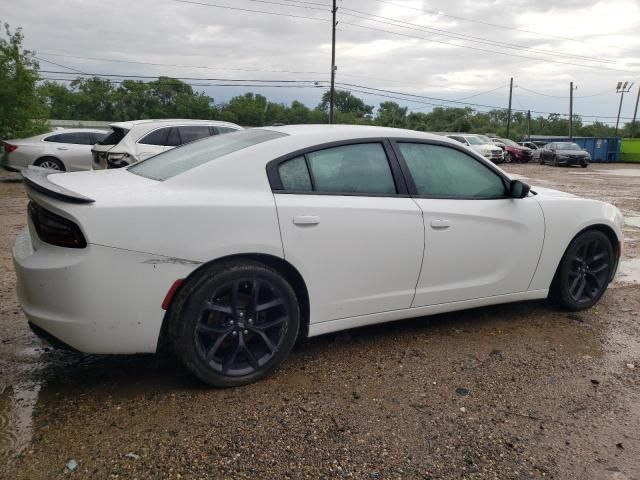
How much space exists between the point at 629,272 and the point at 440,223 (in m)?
3.59

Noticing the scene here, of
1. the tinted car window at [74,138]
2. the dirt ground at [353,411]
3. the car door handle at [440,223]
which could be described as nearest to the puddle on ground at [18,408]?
the dirt ground at [353,411]

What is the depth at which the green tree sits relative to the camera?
16172 mm

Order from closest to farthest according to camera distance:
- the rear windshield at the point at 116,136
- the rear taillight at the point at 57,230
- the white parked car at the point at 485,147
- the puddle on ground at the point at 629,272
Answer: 1. the rear taillight at the point at 57,230
2. the puddle on ground at the point at 629,272
3. the rear windshield at the point at 116,136
4. the white parked car at the point at 485,147

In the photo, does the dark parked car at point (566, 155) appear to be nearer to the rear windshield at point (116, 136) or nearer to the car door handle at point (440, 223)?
the rear windshield at point (116, 136)

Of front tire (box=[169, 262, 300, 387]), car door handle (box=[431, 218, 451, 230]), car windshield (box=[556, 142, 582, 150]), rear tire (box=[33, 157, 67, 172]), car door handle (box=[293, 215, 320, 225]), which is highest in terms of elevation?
car windshield (box=[556, 142, 582, 150])

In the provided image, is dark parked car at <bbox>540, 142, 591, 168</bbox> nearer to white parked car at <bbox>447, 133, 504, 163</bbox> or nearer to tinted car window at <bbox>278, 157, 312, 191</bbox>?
white parked car at <bbox>447, 133, 504, 163</bbox>

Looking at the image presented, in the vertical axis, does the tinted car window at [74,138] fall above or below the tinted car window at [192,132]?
below

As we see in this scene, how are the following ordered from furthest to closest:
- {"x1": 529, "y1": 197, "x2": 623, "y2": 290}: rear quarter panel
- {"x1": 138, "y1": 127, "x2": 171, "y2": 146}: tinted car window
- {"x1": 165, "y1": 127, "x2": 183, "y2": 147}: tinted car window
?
{"x1": 165, "y1": 127, "x2": 183, "y2": 147}: tinted car window → {"x1": 138, "y1": 127, "x2": 171, "y2": 146}: tinted car window → {"x1": 529, "y1": 197, "x2": 623, "y2": 290}: rear quarter panel

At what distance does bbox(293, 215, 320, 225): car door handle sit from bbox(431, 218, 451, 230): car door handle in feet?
2.82

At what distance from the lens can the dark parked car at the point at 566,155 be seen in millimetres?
28969

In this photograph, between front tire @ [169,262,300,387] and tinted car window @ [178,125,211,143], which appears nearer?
front tire @ [169,262,300,387]

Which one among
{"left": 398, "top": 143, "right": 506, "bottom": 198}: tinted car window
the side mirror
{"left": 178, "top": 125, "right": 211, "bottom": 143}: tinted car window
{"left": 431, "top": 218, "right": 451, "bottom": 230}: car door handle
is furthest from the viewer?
{"left": 178, "top": 125, "right": 211, "bottom": 143}: tinted car window

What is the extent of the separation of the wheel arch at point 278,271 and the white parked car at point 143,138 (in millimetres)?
6905

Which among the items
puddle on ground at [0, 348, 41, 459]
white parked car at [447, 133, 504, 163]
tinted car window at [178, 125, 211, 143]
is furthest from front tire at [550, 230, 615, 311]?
white parked car at [447, 133, 504, 163]
